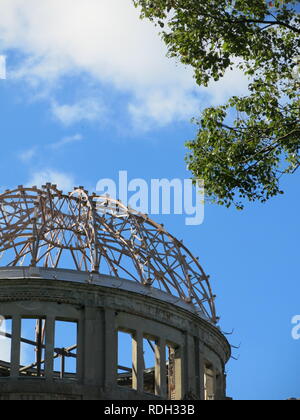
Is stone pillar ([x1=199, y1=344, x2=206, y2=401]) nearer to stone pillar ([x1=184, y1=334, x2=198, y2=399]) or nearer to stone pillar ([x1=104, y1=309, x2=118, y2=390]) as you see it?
stone pillar ([x1=184, y1=334, x2=198, y2=399])

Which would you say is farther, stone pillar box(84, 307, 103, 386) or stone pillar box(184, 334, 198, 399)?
stone pillar box(184, 334, 198, 399)

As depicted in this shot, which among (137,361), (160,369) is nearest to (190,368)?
(160,369)

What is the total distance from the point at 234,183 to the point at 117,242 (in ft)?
53.2

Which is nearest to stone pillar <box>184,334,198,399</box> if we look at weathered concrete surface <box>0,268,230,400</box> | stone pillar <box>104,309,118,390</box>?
weathered concrete surface <box>0,268,230,400</box>

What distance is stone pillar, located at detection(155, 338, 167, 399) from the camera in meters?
49.3

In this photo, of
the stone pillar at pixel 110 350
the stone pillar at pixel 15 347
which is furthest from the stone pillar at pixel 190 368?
the stone pillar at pixel 15 347

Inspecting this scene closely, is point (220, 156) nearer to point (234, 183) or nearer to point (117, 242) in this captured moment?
point (234, 183)

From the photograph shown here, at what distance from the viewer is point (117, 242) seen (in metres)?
50.8

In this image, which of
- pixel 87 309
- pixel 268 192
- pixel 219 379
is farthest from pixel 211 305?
pixel 268 192

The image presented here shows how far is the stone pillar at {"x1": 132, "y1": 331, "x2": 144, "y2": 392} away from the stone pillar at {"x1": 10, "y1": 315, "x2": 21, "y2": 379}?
5.74 metres

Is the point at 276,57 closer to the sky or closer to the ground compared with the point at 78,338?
closer to the sky

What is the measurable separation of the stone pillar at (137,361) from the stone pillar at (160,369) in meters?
0.96

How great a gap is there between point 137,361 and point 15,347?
6.08 m
